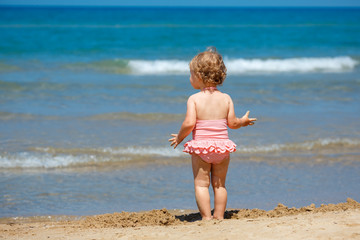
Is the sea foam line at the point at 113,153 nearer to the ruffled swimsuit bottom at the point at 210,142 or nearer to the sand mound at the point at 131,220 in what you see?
the sand mound at the point at 131,220

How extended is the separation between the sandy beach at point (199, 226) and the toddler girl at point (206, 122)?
1.20 ft

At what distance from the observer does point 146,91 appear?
10539 mm

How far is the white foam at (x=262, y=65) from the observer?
619 inches

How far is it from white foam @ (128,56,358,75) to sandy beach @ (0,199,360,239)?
11.5 m

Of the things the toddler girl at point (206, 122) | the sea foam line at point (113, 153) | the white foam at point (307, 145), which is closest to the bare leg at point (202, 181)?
the toddler girl at point (206, 122)

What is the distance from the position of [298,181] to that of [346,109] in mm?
4188

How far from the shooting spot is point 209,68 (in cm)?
335

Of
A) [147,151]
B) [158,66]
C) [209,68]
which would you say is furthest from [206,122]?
[158,66]

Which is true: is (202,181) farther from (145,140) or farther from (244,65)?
(244,65)

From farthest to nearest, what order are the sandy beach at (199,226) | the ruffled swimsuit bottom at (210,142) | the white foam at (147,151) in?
the white foam at (147,151) < the ruffled swimsuit bottom at (210,142) < the sandy beach at (199,226)

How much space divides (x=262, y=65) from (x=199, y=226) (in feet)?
46.8

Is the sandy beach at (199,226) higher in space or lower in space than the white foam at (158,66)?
lower

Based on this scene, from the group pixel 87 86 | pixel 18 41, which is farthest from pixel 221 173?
pixel 18 41

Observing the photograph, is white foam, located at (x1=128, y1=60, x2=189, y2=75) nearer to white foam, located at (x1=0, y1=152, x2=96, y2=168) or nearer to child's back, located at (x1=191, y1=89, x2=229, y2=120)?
white foam, located at (x1=0, y1=152, x2=96, y2=168)
